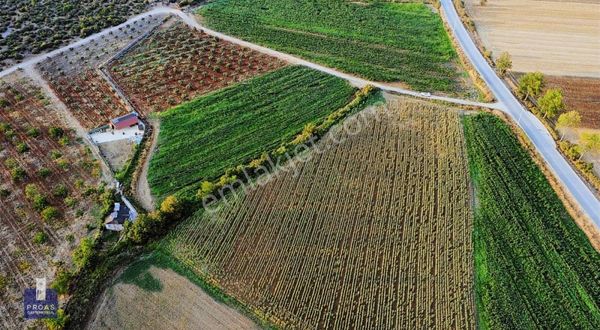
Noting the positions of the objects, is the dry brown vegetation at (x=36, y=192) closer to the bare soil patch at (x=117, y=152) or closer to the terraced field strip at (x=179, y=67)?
the bare soil patch at (x=117, y=152)

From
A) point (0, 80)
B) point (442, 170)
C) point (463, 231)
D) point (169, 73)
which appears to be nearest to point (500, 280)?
point (463, 231)

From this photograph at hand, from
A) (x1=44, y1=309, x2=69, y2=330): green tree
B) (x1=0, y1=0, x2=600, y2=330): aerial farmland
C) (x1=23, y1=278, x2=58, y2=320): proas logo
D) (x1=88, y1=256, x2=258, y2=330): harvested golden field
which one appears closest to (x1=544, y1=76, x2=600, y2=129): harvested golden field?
(x1=0, y1=0, x2=600, y2=330): aerial farmland

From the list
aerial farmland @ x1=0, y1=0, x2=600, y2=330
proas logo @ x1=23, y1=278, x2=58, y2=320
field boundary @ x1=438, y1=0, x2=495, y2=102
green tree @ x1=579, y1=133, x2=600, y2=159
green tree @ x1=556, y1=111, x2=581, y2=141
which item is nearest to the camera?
proas logo @ x1=23, y1=278, x2=58, y2=320

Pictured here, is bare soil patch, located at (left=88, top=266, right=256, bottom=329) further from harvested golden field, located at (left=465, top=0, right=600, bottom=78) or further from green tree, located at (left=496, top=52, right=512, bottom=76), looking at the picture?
harvested golden field, located at (left=465, top=0, right=600, bottom=78)

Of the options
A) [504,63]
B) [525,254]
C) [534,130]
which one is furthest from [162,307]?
[504,63]

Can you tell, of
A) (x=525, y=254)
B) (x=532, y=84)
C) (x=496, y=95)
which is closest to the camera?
(x=525, y=254)

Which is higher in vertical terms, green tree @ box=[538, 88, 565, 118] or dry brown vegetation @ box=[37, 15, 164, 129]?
green tree @ box=[538, 88, 565, 118]

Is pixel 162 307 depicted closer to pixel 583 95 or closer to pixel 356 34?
pixel 356 34
